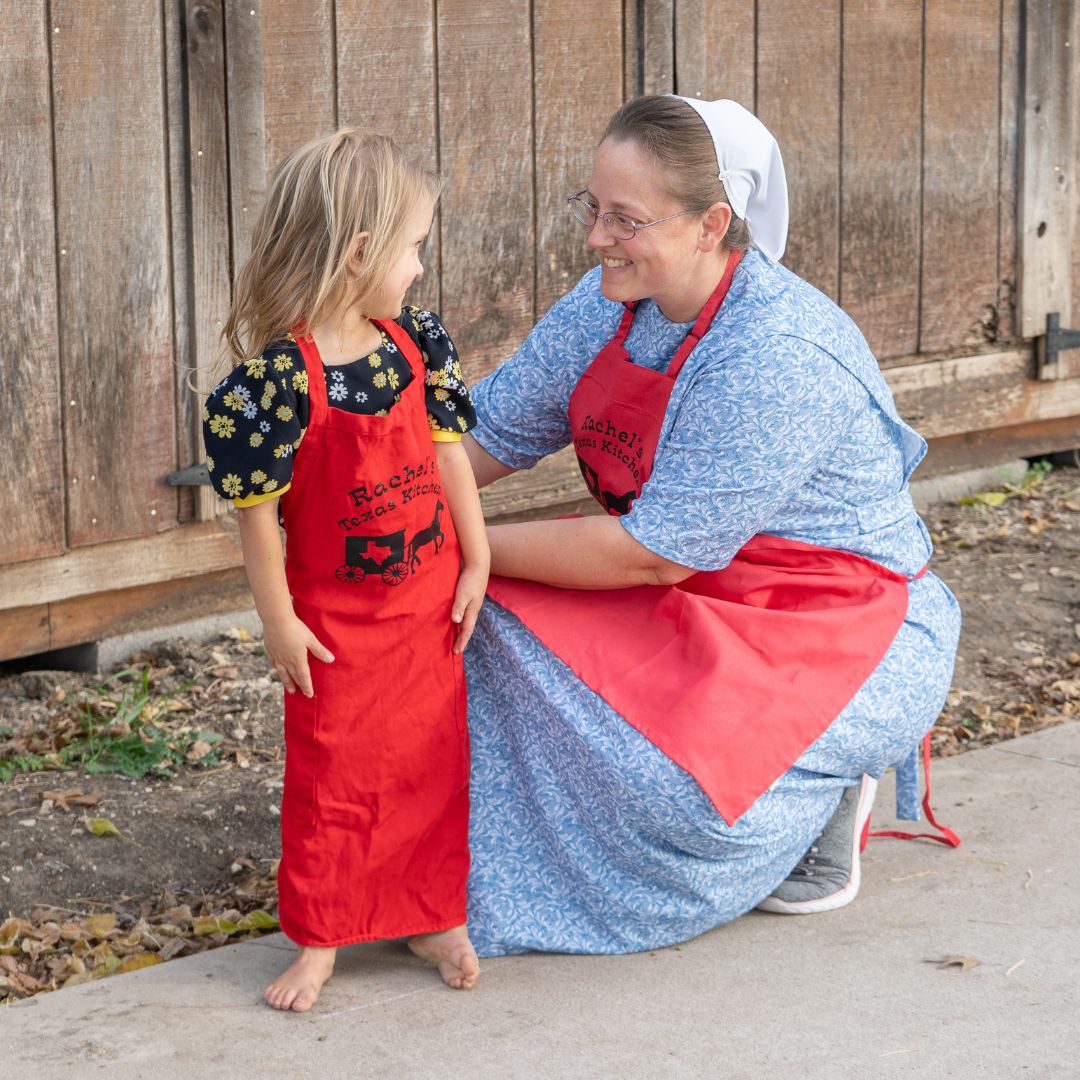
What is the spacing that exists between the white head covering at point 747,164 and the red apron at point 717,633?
0.10 meters

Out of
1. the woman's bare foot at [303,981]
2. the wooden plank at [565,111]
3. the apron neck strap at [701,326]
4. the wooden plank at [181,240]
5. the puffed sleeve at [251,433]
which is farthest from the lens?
the wooden plank at [565,111]

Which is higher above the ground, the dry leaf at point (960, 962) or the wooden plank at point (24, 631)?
the wooden plank at point (24, 631)

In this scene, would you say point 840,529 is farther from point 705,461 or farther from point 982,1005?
point 982,1005

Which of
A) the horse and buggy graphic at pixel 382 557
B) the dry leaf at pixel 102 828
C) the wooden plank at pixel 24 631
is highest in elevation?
the horse and buggy graphic at pixel 382 557

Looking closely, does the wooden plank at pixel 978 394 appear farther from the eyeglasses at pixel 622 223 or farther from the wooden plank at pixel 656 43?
the eyeglasses at pixel 622 223

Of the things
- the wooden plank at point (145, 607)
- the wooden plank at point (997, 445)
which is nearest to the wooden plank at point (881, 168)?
the wooden plank at point (997, 445)

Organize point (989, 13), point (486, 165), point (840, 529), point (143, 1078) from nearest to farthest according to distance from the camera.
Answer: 1. point (143, 1078)
2. point (840, 529)
3. point (486, 165)
4. point (989, 13)

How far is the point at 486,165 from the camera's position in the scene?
4512 mm

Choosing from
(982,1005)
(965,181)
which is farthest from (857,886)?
(965,181)

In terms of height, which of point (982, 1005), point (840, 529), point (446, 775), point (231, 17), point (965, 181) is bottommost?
point (982, 1005)

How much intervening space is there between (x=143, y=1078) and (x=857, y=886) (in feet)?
4.23

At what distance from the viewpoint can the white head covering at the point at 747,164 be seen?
2.81 meters

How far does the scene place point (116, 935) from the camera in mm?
3047

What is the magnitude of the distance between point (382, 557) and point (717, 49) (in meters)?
2.79
